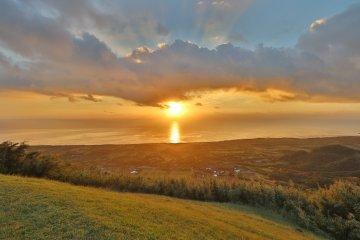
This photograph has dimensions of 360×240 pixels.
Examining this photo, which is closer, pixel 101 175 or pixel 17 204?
pixel 17 204

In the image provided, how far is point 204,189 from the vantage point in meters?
19.0

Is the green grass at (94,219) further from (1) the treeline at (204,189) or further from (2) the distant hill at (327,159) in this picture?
(2) the distant hill at (327,159)

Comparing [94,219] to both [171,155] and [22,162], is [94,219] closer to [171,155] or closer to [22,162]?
[22,162]

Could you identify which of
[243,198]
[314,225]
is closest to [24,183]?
[243,198]

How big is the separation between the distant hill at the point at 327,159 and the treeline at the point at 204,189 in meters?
44.6

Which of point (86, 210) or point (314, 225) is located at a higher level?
point (86, 210)

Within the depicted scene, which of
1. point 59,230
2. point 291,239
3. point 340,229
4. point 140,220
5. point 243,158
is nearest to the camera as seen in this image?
point 59,230

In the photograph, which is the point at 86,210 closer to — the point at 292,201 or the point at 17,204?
the point at 17,204

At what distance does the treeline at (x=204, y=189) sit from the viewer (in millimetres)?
17984

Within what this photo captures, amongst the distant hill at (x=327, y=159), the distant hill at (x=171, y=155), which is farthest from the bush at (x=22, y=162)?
the distant hill at (x=327, y=159)

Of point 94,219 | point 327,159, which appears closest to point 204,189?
point 94,219

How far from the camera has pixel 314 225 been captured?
53.4ft

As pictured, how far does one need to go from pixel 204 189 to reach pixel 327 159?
184 feet

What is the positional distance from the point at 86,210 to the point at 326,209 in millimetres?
13294
